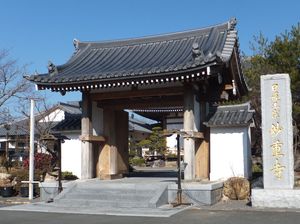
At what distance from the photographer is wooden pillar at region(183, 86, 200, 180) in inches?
613

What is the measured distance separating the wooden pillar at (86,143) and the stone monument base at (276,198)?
273 inches

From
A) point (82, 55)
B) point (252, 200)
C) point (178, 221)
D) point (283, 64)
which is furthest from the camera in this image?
point (283, 64)

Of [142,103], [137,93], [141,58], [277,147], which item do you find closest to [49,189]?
[137,93]

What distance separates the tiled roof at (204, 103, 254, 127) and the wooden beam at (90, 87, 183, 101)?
5.59 ft

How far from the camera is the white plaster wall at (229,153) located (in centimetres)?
1639

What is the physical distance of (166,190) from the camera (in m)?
14.5

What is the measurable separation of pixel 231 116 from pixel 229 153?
143cm

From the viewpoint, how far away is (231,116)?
16.8 m

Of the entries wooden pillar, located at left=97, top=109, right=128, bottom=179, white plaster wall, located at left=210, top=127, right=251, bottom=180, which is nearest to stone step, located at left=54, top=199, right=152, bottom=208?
wooden pillar, located at left=97, top=109, right=128, bottom=179

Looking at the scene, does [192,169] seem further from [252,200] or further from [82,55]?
[82,55]

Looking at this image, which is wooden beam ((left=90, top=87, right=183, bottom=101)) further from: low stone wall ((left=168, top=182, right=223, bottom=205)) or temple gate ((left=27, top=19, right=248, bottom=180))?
low stone wall ((left=168, top=182, right=223, bottom=205))

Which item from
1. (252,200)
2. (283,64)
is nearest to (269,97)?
(252,200)

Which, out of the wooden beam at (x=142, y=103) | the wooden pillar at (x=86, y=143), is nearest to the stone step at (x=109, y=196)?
the wooden pillar at (x=86, y=143)

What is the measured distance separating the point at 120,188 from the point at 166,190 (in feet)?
5.64
